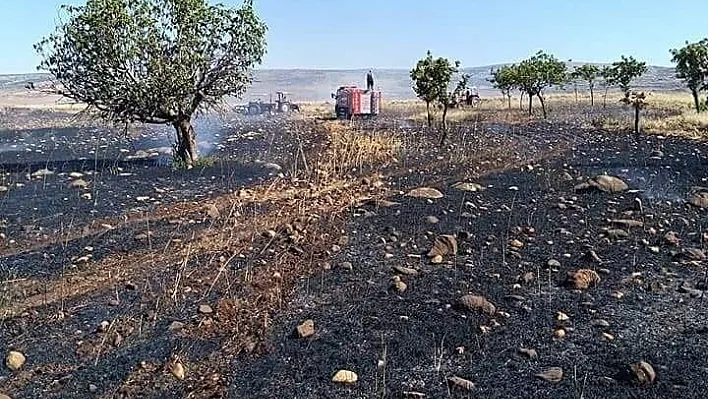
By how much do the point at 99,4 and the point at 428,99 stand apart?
14486mm

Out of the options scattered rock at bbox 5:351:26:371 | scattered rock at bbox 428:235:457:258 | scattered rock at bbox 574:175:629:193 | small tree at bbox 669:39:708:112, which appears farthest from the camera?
small tree at bbox 669:39:708:112

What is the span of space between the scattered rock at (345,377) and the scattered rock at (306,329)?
81cm

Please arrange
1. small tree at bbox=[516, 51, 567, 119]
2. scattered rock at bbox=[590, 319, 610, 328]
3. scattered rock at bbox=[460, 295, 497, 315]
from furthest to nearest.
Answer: small tree at bbox=[516, 51, 567, 119]
scattered rock at bbox=[460, 295, 497, 315]
scattered rock at bbox=[590, 319, 610, 328]

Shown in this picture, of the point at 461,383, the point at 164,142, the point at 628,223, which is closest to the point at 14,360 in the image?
the point at 461,383

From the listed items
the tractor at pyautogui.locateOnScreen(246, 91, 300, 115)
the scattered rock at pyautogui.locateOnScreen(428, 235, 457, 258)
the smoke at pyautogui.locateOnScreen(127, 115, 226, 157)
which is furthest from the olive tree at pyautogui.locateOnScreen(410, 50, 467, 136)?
the tractor at pyautogui.locateOnScreen(246, 91, 300, 115)

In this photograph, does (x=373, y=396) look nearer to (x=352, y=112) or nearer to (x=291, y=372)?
(x=291, y=372)

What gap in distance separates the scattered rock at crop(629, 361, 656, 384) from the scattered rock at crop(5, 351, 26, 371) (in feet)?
15.6

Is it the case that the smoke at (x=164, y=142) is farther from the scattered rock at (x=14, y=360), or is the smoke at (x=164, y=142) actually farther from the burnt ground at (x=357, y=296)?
the scattered rock at (x=14, y=360)

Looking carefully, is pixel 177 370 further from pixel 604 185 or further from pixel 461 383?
pixel 604 185

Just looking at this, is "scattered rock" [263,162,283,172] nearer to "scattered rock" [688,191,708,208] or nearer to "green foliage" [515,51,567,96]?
"scattered rock" [688,191,708,208]

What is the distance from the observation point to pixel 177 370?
217 inches

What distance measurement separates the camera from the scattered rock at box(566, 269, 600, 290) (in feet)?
24.5

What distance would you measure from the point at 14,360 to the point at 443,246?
494 centimetres

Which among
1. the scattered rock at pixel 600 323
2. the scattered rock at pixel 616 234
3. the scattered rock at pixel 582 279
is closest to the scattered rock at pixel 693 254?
the scattered rock at pixel 616 234
